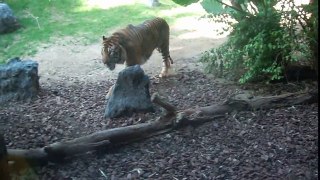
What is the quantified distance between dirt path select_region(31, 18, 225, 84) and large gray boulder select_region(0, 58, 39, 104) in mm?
607

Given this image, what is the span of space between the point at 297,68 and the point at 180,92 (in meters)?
1.14

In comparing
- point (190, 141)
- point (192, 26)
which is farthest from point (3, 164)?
point (192, 26)

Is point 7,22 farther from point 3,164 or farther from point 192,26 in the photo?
point 3,164

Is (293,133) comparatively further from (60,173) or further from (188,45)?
(188,45)

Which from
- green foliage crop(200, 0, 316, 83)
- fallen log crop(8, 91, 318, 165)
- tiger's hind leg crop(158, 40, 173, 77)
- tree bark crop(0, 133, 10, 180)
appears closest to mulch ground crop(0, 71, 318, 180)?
fallen log crop(8, 91, 318, 165)

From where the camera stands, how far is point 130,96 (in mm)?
4180

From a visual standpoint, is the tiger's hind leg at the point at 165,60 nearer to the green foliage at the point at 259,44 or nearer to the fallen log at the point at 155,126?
the green foliage at the point at 259,44

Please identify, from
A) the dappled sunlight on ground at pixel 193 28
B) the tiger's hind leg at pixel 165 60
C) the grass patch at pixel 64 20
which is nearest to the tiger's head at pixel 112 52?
the tiger's hind leg at pixel 165 60

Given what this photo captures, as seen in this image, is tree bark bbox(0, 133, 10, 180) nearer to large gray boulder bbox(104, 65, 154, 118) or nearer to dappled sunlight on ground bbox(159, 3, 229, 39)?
large gray boulder bbox(104, 65, 154, 118)

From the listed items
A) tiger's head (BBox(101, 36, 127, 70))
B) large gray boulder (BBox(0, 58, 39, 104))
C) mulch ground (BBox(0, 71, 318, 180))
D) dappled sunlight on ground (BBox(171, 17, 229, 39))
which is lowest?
mulch ground (BBox(0, 71, 318, 180))

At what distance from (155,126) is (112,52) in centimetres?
170

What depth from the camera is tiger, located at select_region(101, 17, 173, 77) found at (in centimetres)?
507

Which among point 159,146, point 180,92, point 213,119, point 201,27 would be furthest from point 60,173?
point 201,27

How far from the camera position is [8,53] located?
654 centimetres
